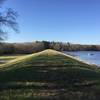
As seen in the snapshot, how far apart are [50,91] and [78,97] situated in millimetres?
1739

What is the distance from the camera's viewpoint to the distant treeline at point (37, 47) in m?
95.7

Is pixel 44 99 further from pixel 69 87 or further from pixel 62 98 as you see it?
pixel 69 87

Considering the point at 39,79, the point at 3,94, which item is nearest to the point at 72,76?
the point at 39,79

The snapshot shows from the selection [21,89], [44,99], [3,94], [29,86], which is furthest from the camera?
[29,86]

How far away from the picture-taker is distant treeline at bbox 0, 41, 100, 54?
95.7 meters

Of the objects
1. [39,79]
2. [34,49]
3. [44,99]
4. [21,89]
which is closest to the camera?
[44,99]

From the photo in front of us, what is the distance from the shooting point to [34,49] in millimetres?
113875

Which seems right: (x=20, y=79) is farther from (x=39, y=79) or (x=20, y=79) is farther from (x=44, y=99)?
(x=44, y=99)

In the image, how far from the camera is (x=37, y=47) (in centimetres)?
11862

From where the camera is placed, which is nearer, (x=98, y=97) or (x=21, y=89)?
(x=98, y=97)

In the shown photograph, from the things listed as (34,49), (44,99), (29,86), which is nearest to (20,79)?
(29,86)

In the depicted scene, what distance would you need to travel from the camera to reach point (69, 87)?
13.2 metres

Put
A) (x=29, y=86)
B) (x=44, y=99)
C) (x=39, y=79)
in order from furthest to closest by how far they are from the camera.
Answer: (x=39, y=79) < (x=29, y=86) < (x=44, y=99)

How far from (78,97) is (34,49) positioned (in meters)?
103
